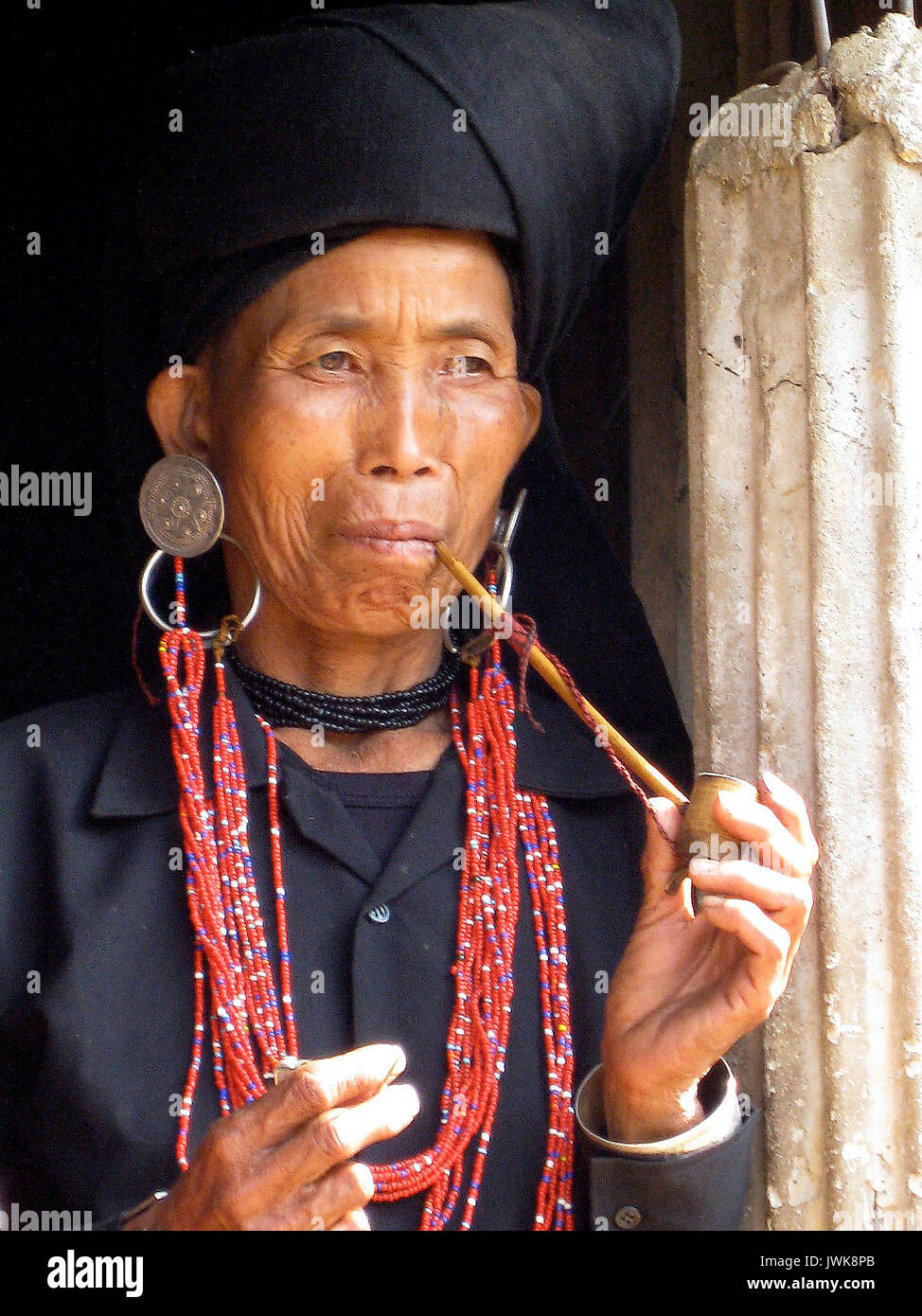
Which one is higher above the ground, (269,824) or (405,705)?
(405,705)

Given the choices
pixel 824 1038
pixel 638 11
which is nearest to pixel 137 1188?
pixel 824 1038

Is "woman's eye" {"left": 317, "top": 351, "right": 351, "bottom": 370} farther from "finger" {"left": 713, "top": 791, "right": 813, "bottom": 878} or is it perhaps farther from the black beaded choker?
"finger" {"left": 713, "top": 791, "right": 813, "bottom": 878}

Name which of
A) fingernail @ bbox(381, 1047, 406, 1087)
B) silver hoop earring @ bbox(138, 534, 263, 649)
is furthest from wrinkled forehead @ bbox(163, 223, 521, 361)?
fingernail @ bbox(381, 1047, 406, 1087)

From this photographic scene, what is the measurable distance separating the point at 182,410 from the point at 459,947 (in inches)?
27.8

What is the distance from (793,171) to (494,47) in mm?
394

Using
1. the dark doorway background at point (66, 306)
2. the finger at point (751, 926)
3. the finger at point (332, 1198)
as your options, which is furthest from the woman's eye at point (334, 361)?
the dark doorway background at point (66, 306)

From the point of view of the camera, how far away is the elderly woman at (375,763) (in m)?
1.69

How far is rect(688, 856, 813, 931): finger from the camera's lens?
1487mm

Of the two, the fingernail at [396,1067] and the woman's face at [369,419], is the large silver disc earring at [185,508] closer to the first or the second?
the woman's face at [369,419]

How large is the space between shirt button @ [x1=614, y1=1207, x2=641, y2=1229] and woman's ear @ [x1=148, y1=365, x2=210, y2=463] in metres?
0.96

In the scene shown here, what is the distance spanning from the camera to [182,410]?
6.60ft

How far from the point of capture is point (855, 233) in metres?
1.67

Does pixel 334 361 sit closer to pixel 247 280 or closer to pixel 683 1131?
pixel 247 280
